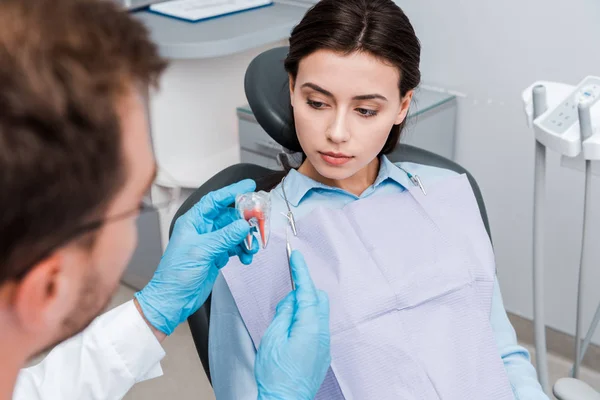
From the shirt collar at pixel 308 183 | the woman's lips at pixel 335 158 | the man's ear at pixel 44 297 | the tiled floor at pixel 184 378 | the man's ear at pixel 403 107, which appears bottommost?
the tiled floor at pixel 184 378

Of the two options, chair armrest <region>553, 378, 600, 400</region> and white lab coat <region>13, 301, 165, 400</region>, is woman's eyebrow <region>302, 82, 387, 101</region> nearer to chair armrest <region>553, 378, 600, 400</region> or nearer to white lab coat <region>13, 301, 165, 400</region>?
white lab coat <region>13, 301, 165, 400</region>

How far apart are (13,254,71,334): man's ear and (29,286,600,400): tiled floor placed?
167cm

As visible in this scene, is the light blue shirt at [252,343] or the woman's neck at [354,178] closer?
the light blue shirt at [252,343]

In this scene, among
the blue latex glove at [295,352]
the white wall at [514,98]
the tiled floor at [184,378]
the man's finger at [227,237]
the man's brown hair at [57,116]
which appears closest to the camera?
the man's brown hair at [57,116]

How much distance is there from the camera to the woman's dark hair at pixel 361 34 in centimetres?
130

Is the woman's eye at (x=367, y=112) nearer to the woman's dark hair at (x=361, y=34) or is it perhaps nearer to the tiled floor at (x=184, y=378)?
the woman's dark hair at (x=361, y=34)

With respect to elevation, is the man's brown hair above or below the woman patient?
above

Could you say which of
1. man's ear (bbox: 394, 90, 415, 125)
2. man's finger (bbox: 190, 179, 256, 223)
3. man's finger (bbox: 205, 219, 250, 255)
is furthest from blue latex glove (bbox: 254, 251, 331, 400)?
man's ear (bbox: 394, 90, 415, 125)

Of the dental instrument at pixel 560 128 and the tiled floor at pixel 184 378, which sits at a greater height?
the dental instrument at pixel 560 128

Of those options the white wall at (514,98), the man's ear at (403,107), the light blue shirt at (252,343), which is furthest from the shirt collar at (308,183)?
the white wall at (514,98)

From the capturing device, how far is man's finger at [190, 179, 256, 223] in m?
1.31

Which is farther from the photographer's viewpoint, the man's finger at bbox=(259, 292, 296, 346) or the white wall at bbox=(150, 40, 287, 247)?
the white wall at bbox=(150, 40, 287, 247)

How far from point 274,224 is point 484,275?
0.42 m

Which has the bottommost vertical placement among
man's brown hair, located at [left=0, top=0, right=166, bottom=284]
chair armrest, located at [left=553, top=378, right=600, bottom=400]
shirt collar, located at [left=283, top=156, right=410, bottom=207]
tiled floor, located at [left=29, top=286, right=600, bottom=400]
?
tiled floor, located at [left=29, top=286, right=600, bottom=400]
